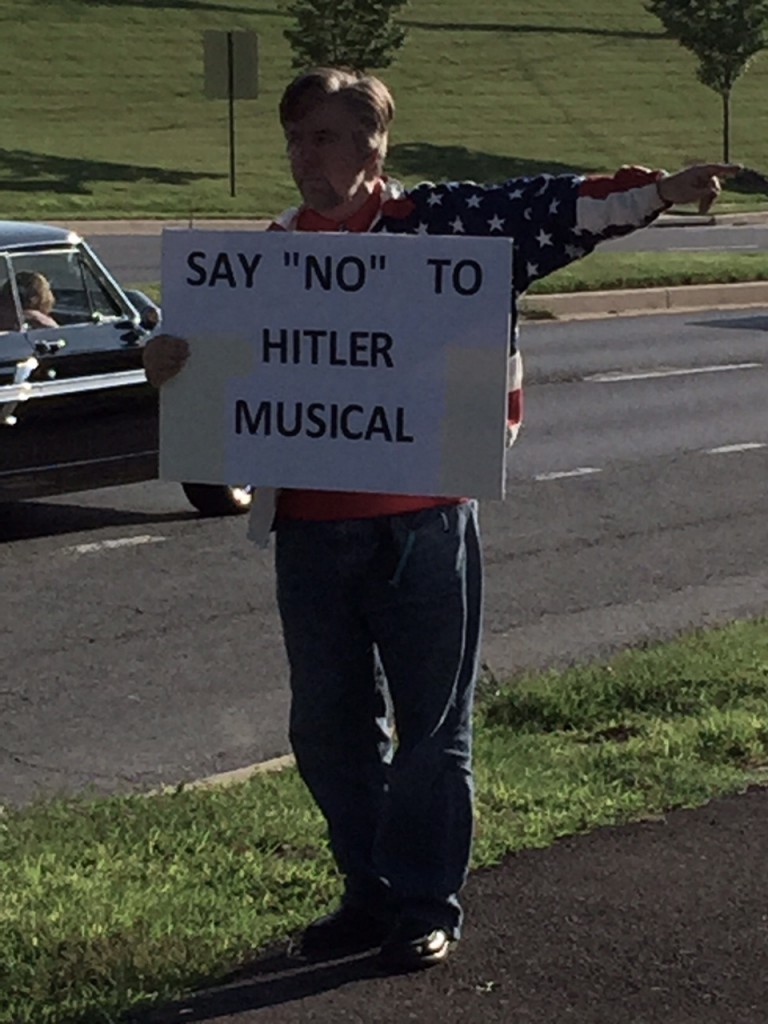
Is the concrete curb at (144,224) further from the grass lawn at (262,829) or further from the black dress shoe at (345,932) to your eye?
the black dress shoe at (345,932)

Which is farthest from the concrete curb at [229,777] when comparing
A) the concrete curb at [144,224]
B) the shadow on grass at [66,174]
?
the shadow on grass at [66,174]

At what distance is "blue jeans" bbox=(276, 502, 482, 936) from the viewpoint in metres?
4.53

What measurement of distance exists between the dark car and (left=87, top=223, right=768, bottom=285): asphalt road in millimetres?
13063

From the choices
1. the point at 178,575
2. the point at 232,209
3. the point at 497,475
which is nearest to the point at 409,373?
the point at 497,475

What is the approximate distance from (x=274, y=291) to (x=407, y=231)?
30cm

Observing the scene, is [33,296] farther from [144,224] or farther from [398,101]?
[398,101]

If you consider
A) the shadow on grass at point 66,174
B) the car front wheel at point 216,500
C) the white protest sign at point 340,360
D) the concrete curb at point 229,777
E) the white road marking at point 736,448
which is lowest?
the shadow on grass at point 66,174

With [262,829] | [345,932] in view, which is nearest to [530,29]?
[262,829]

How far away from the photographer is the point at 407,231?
14.9 feet

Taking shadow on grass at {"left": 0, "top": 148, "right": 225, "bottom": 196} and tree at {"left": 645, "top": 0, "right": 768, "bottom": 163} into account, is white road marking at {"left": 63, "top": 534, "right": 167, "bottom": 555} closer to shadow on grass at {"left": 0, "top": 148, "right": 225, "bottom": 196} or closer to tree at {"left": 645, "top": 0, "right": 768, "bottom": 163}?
shadow on grass at {"left": 0, "top": 148, "right": 225, "bottom": 196}

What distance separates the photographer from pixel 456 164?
51938mm

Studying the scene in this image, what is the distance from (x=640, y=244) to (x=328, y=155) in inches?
1220

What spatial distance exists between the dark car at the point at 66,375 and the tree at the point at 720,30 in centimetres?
4160

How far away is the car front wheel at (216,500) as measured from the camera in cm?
1146
